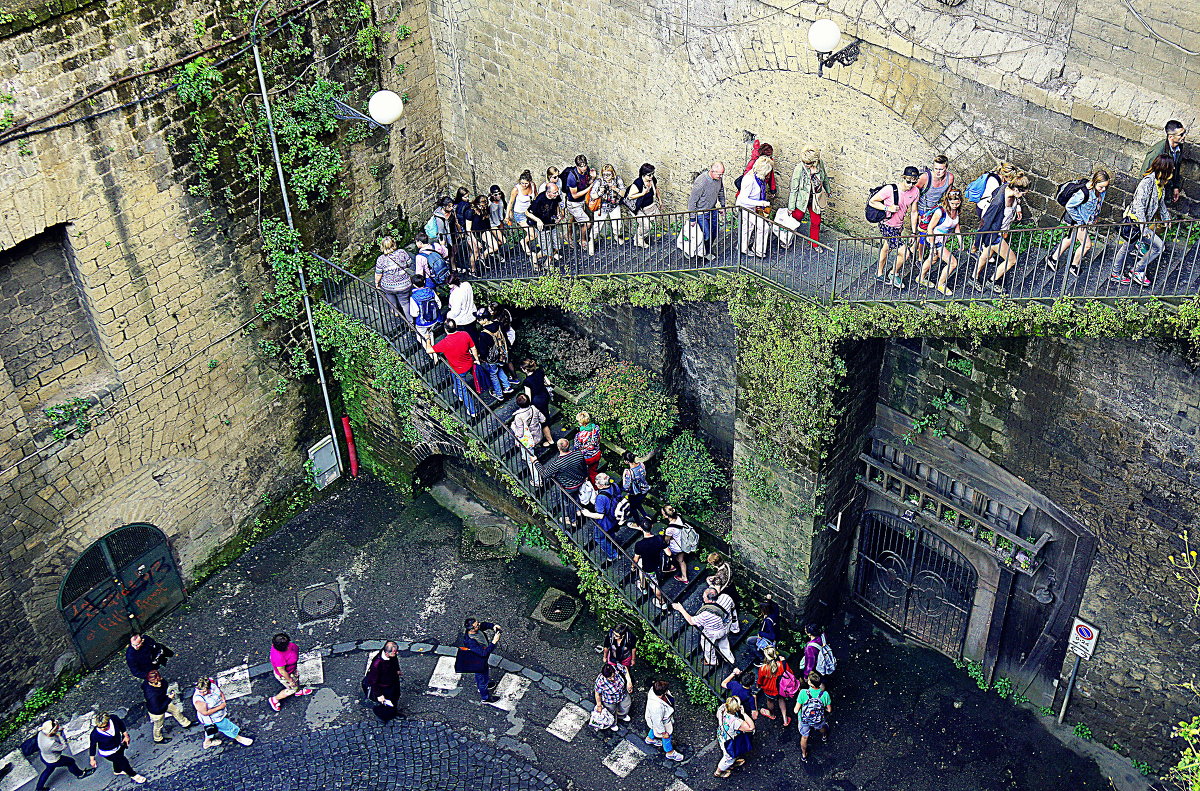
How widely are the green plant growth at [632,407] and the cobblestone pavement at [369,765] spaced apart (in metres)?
4.44

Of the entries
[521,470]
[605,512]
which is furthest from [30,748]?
[605,512]

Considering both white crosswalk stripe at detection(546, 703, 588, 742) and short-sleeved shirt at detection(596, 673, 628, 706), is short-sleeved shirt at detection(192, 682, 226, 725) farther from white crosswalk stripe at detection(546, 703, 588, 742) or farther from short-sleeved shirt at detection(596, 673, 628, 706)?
short-sleeved shirt at detection(596, 673, 628, 706)

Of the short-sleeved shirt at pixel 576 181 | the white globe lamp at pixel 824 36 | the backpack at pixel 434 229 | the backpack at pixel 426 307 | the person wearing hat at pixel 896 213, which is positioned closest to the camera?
the white globe lamp at pixel 824 36

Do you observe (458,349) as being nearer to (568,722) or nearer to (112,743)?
(568,722)

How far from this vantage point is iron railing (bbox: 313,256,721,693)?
15.5 metres

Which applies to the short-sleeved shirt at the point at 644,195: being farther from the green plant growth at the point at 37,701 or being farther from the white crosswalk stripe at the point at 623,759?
the green plant growth at the point at 37,701

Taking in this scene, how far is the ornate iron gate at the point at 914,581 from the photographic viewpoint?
51.7 feet

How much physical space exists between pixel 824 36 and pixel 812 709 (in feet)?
24.5

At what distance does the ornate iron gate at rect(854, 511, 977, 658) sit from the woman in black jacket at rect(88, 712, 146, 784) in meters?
9.22

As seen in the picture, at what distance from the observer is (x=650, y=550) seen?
15500mm

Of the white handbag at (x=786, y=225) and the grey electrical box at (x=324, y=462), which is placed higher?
the white handbag at (x=786, y=225)

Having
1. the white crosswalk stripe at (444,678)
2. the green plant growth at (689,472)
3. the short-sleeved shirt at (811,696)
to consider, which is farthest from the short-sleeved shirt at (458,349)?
the short-sleeved shirt at (811,696)

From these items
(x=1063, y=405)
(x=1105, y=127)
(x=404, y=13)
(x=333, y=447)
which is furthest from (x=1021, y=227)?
(x=333, y=447)

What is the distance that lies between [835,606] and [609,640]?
141 inches
